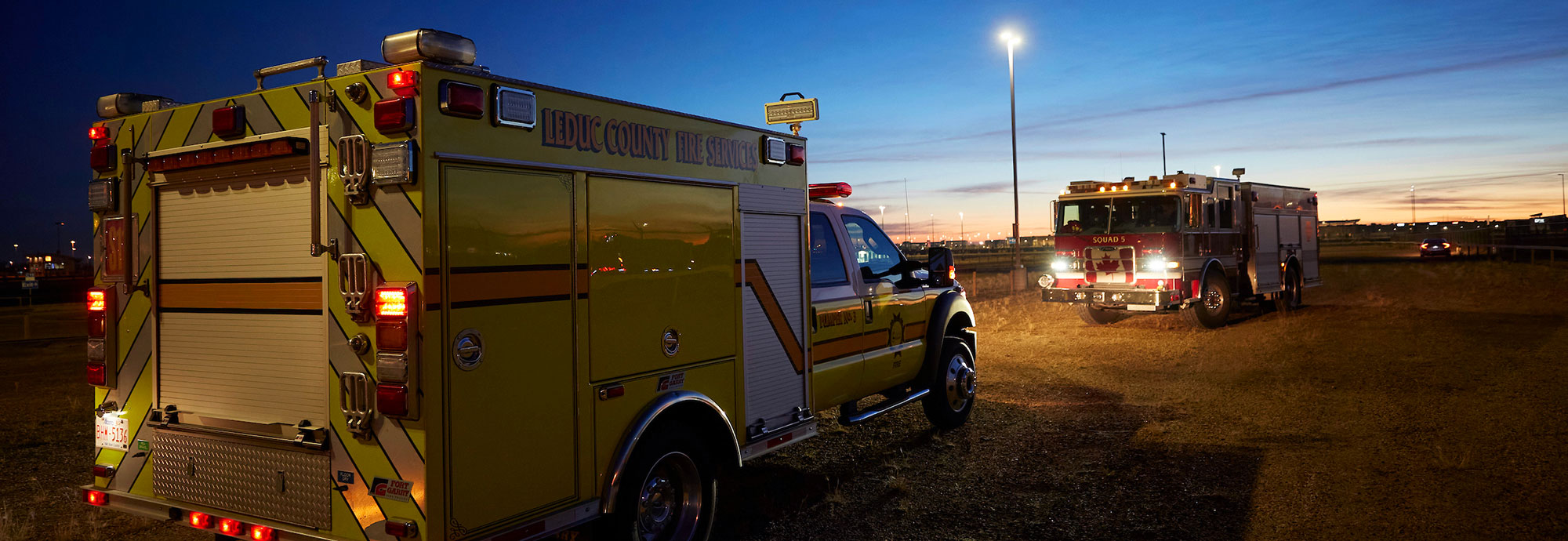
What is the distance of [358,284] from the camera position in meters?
3.48

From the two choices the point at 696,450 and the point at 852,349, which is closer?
the point at 696,450

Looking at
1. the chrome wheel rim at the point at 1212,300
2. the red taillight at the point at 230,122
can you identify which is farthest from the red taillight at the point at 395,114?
the chrome wheel rim at the point at 1212,300

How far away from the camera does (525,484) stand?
378cm

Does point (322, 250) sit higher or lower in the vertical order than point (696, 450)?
higher

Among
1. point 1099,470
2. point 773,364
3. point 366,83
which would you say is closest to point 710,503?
point 773,364

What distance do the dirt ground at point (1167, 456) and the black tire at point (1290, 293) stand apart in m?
5.74

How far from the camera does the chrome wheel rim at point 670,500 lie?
4422mm

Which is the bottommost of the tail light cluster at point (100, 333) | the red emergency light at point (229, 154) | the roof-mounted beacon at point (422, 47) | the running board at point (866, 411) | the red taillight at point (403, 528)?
the running board at point (866, 411)

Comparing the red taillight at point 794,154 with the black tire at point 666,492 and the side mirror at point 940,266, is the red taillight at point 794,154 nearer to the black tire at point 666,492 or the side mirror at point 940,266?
the side mirror at point 940,266

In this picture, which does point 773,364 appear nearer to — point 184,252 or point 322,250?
point 322,250

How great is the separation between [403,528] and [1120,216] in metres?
14.3

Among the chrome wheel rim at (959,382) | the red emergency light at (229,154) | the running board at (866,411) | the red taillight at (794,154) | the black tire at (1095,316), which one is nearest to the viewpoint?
the red emergency light at (229,154)

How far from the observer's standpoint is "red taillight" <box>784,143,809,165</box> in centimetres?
558

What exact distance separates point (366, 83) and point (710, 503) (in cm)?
253
